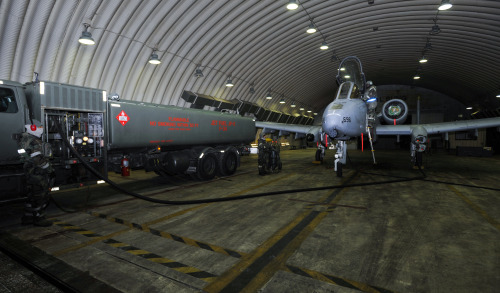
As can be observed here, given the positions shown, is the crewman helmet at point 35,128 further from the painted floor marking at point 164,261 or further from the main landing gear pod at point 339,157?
the main landing gear pod at point 339,157

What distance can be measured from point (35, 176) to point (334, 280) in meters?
6.03

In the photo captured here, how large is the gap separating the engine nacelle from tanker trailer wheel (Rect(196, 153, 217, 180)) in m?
→ 11.6

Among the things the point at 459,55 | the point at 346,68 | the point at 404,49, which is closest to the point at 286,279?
the point at 346,68

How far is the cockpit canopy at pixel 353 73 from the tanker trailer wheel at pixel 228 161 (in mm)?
6485

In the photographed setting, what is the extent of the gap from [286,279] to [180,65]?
593 inches

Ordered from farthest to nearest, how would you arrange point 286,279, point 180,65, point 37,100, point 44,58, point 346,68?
1. point 180,65
2. point 346,68
3. point 44,58
4. point 37,100
5. point 286,279

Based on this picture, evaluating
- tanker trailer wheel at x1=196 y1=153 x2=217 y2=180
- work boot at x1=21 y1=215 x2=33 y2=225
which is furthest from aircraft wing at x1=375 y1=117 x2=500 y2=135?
work boot at x1=21 y1=215 x2=33 y2=225

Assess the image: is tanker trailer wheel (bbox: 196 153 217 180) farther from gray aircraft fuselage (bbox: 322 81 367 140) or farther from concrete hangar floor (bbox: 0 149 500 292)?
gray aircraft fuselage (bbox: 322 81 367 140)

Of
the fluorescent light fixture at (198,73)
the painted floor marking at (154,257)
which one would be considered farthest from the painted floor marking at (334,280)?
the fluorescent light fixture at (198,73)

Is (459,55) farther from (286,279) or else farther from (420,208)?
(286,279)

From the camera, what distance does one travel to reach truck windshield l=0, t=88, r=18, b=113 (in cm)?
537

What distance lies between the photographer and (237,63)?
18.8 metres

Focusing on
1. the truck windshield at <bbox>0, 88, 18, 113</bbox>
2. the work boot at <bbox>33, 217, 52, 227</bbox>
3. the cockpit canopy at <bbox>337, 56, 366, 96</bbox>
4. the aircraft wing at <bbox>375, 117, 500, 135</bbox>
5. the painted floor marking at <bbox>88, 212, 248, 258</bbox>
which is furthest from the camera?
the aircraft wing at <bbox>375, 117, 500, 135</bbox>

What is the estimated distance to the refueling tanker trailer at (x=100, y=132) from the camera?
17.9ft
